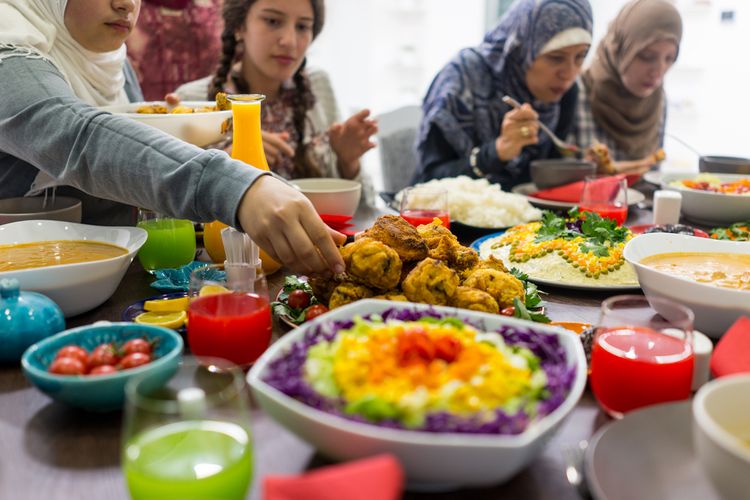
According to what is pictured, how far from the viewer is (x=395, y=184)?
11.6ft

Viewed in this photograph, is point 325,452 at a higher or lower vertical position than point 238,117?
lower

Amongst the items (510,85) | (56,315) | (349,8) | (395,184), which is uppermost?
(349,8)

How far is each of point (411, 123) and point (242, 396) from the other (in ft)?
9.80

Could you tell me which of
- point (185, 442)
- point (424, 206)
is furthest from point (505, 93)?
point (185, 442)

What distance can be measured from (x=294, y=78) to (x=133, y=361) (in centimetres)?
232

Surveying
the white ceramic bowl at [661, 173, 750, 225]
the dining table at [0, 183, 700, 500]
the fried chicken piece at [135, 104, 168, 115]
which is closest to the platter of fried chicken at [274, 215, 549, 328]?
the dining table at [0, 183, 700, 500]

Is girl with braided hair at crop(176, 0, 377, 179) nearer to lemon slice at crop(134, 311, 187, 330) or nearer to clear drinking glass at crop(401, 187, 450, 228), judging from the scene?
clear drinking glass at crop(401, 187, 450, 228)

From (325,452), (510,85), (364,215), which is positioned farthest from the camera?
(510,85)

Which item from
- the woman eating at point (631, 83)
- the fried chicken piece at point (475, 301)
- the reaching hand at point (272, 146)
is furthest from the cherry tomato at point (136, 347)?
the woman eating at point (631, 83)

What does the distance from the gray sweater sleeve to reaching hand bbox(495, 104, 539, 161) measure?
1825mm

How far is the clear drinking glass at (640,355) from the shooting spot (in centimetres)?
101

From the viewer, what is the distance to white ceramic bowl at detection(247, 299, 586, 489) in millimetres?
749

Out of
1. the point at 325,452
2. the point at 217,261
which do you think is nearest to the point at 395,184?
the point at 217,261

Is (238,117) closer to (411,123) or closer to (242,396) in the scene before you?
(242,396)
